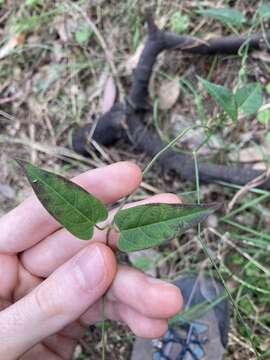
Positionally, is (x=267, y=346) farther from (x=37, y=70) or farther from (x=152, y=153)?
(x=37, y=70)

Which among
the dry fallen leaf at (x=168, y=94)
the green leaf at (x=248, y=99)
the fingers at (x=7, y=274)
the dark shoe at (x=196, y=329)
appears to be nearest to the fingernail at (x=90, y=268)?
the fingers at (x=7, y=274)

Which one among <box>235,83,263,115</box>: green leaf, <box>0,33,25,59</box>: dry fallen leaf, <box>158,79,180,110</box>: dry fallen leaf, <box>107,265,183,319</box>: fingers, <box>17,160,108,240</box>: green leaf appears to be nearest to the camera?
<box>17,160,108,240</box>: green leaf

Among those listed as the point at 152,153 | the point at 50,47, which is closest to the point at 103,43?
the point at 50,47

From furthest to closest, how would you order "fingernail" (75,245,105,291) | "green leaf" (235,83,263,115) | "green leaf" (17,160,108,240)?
"green leaf" (235,83,263,115)
"fingernail" (75,245,105,291)
"green leaf" (17,160,108,240)

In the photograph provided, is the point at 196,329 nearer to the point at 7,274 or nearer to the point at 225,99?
the point at 7,274

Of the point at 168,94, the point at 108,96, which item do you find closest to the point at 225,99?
the point at 168,94

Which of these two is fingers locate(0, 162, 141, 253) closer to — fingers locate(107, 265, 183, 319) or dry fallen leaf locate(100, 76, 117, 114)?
fingers locate(107, 265, 183, 319)

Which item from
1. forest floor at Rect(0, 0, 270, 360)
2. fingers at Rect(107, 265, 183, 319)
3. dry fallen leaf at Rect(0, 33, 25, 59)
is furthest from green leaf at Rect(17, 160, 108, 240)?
dry fallen leaf at Rect(0, 33, 25, 59)

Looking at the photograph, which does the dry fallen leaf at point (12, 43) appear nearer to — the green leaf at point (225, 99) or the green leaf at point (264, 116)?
the green leaf at point (264, 116)
